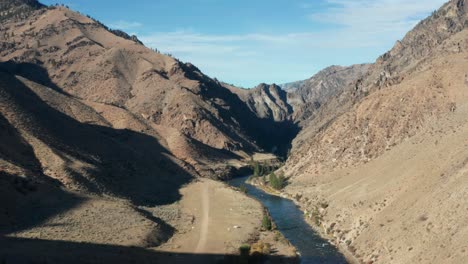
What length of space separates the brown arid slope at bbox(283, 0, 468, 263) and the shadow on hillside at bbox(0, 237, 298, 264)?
47.6 feet

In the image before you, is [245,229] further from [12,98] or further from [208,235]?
[12,98]

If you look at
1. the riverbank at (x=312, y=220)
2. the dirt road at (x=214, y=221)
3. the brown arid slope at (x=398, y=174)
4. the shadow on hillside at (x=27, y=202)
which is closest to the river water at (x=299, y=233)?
the riverbank at (x=312, y=220)

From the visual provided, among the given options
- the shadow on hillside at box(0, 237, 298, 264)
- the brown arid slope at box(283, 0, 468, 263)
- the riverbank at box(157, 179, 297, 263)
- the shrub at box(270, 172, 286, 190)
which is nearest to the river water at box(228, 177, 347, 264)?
the brown arid slope at box(283, 0, 468, 263)

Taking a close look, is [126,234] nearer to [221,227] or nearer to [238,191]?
[221,227]

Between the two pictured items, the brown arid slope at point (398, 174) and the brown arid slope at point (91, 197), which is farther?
the brown arid slope at point (91, 197)

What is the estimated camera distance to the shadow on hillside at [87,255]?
50.0 m

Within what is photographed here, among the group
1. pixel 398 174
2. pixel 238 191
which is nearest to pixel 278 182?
pixel 238 191

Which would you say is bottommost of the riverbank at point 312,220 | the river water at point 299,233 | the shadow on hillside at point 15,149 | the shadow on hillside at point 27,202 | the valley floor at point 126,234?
the river water at point 299,233

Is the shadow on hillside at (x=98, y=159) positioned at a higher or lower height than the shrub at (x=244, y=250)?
higher

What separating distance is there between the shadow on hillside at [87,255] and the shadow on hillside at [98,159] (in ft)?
93.5

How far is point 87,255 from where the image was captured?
178 ft

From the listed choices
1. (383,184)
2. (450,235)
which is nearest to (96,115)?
(383,184)

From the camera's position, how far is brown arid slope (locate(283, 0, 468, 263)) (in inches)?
2141

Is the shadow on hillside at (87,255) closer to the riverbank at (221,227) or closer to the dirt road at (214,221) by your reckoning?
the riverbank at (221,227)
